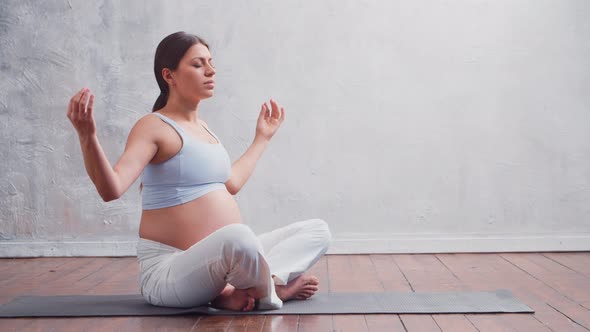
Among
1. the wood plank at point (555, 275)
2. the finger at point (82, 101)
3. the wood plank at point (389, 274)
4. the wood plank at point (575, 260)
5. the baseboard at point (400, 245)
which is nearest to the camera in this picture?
the finger at point (82, 101)

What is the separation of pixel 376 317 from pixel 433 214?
160cm

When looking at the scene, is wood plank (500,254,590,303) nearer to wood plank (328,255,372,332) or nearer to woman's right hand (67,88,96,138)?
wood plank (328,255,372,332)

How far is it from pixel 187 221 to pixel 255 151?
1.51 ft

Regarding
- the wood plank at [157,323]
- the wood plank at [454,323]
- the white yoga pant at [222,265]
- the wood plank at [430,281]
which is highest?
the white yoga pant at [222,265]

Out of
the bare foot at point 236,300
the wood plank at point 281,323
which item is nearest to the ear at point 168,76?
the bare foot at point 236,300

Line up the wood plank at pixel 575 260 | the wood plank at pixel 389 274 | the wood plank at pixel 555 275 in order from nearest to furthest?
1. the wood plank at pixel 555 275
2. the wood plank at pixel 389 274
3. the wood plank at pixel 575 260

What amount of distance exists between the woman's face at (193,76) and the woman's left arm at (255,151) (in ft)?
0.91

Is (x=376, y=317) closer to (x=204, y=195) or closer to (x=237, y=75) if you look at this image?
(x=204, y=195)

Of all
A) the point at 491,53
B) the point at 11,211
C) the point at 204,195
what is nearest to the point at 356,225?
the point at 491,53

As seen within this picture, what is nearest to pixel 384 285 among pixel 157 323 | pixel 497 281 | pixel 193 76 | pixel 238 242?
pixel 497 281

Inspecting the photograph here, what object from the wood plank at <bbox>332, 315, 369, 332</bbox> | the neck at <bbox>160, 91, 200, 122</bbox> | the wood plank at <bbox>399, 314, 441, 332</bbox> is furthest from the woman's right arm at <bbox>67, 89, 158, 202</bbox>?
the wood plank at <bbox>399, 314, 441, 332</bbox>

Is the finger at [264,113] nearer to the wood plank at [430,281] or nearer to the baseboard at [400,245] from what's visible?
the wood plank at [430,281]

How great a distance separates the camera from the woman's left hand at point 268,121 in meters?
2.70

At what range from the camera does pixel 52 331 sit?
6.99 feet
